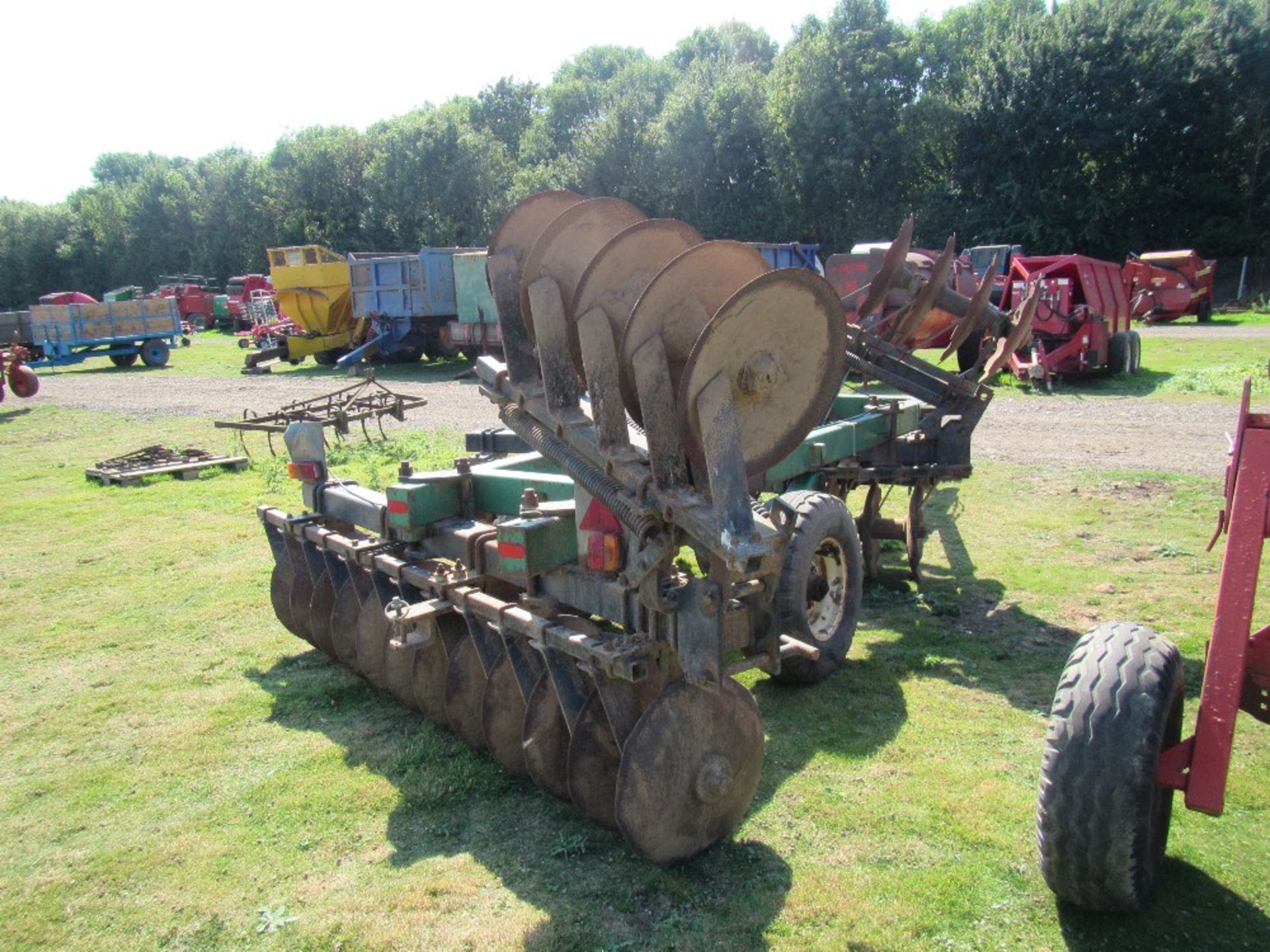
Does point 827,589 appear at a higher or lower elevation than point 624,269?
lower

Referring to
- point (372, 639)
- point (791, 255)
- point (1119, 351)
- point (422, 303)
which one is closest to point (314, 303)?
point (422, 303)

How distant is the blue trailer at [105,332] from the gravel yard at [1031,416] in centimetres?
275

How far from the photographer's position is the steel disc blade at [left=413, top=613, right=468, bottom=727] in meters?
4.44

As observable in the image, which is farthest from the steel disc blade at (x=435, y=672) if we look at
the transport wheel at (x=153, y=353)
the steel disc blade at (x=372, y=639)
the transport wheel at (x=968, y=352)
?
the transport wheel at (x=153, y=353)

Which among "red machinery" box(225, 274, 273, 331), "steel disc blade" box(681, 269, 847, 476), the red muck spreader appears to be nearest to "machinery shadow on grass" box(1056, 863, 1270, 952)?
the red muck spreader

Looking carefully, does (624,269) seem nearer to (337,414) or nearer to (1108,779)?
(1108,779)

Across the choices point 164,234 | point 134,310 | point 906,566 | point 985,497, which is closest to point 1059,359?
point 985,497

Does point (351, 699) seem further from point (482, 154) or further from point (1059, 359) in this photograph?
point (482, 154)

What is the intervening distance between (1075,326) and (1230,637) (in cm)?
1279

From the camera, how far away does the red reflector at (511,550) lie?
3.76 m

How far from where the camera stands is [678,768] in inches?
125

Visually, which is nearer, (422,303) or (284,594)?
(284,594)

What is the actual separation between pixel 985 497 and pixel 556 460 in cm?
608

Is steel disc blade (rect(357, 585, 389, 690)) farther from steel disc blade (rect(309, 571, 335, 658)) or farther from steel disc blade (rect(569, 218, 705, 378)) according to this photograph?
steel disc blade (rect(569, 218, 705, 378))
